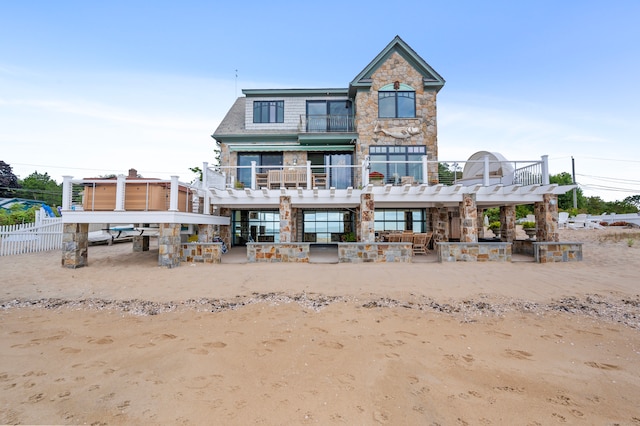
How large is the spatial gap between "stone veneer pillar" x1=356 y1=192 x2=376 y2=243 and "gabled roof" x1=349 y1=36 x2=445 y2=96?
7.68 meters

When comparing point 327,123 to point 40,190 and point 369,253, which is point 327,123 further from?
point 40,190

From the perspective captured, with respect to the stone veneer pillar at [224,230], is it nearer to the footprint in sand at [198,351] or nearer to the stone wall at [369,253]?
the stone wall at [369,253]

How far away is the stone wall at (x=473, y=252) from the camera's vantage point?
1018 centimetres

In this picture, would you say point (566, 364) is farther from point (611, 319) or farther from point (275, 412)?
point (275, 412)

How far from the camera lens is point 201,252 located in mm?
10383

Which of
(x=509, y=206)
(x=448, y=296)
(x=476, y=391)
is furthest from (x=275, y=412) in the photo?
(x=509, y=206)

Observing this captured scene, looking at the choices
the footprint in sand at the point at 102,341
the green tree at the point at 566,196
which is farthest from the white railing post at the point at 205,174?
the green tree at the point at 566,196

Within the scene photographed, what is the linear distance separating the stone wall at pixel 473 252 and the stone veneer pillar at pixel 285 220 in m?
5.91

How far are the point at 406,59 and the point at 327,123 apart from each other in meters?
5.75

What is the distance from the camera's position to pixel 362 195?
11781mm

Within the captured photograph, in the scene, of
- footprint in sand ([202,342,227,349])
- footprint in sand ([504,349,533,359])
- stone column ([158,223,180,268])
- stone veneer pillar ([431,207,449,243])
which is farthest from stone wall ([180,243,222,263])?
stone veneer pillar ([431,207,449,243])

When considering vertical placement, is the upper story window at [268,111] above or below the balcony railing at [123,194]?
above

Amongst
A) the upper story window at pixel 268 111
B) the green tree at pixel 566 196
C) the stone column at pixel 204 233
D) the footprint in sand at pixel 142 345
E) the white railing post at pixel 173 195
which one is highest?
the upper story window at pixel 268 111

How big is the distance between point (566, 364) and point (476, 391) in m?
1.59
